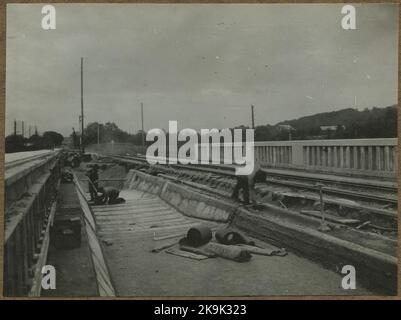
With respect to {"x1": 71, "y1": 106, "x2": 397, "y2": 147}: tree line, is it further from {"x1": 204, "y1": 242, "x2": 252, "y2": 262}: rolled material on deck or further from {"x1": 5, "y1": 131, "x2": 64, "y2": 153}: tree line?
{"x1": 204, "y1": 242, "x2": 252, "y2": 262}: rolled material on deck

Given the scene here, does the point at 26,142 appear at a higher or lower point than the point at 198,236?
higher

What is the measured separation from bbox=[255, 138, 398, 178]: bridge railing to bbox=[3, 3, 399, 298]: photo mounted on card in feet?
0.67

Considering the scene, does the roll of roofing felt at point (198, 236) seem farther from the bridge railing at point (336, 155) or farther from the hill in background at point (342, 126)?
the hill in background at point (342, 126)

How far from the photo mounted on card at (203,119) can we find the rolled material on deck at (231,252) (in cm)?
2

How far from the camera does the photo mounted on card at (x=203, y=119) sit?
4707 mm

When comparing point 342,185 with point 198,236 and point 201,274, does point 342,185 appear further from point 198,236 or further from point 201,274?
point 201,274

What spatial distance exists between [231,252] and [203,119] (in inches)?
88.2

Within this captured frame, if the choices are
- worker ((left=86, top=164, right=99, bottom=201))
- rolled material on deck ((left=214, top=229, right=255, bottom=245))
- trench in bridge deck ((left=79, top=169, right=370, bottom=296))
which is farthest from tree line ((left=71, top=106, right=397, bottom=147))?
trench in bridge deck ((left=79, top=169, right=370, bottom=296))

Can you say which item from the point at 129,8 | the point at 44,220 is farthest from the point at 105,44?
the point at 44,220

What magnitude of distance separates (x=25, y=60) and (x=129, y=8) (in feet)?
5.25

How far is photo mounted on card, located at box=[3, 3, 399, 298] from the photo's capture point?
15.4 ft

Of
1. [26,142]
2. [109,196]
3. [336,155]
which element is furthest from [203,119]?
[336,155]

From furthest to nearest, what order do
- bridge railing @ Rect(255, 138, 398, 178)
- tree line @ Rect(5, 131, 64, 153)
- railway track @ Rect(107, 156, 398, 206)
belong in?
bridge railing @ Rect(255, 138, 398, 178), railway track @ Rect(107, 156, 398, 206), tree line @ Rect(5, 131, 64, 153)

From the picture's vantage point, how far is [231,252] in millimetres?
5328
